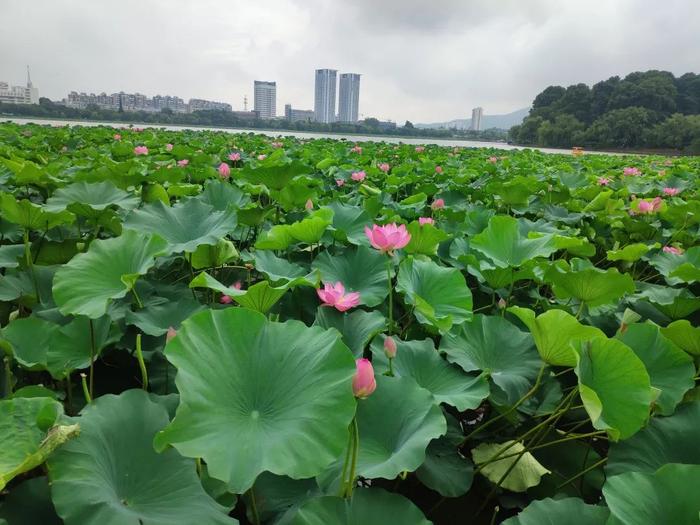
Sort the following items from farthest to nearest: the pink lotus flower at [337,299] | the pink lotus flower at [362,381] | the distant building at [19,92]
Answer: the distant building at [19,92], the pink lotus flower at [337,299], the pink lotus flower at [362,381]

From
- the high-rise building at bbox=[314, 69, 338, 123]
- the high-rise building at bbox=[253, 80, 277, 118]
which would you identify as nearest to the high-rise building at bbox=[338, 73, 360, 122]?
the high-rise building at bbox=[314, 69, 338, 123]

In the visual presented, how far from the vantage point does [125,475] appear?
0.56 metres

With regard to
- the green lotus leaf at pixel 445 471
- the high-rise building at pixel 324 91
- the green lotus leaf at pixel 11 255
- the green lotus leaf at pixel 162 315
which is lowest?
the green lotus leaf at pixel 445 471

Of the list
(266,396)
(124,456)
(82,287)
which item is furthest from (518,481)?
(82,287)

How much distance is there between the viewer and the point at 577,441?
854 mm

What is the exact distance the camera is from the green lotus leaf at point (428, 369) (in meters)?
0.82

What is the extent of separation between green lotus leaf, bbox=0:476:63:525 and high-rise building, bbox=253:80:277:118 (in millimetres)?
82075

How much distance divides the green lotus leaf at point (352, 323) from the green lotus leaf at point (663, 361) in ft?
1.50

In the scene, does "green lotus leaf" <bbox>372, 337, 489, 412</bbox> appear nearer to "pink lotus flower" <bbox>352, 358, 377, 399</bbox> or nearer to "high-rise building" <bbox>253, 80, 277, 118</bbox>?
"pink lotus flower" <bbox>352, 358, 377, 399</bbox>

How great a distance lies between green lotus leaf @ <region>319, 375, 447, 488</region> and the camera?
568 mm

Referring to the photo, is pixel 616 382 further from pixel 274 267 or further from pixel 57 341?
pixel 57 341

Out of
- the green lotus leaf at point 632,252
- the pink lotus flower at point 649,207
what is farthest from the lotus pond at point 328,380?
the pink lotus flower at point 649,207

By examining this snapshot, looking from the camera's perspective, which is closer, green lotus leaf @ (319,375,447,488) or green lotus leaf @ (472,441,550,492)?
green lotus leaf @ (319,375,447,488)

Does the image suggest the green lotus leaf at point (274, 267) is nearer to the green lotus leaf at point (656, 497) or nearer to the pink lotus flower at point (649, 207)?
the green lotus leaf at point (656, 497)
